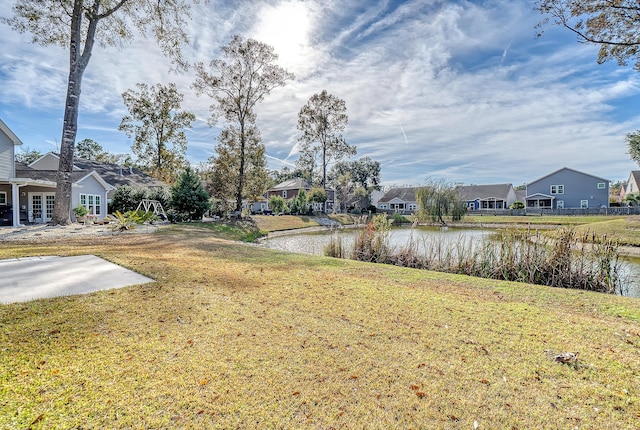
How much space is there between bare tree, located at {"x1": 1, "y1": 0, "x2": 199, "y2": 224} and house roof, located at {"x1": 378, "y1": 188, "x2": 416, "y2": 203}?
4564 centimetres

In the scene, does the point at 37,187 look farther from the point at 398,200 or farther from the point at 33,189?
the point at 398,200

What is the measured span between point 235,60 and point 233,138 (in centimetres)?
610

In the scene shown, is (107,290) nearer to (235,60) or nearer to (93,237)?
(93,237)

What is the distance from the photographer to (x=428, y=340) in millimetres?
3100

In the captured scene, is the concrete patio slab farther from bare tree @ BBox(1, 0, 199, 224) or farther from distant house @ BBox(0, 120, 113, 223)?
distant house @ BBox(0, 120, 113, 223)

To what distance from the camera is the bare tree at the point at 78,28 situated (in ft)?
42.0

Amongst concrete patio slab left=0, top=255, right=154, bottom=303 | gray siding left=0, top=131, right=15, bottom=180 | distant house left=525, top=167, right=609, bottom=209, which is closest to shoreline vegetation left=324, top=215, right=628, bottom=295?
concrete patio slab left=0, top=255, right=154, bottom=303

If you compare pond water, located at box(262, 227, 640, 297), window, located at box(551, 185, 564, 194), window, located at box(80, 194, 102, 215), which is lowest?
pond water, located at box(262, 227, 640, 297)

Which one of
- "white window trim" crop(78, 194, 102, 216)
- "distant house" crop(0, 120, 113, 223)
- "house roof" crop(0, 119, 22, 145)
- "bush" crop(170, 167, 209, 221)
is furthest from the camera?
"bush" crop(170, 167, 209, 221)

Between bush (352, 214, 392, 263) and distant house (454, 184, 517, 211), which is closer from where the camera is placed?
bush (352, 214, 392, 263)

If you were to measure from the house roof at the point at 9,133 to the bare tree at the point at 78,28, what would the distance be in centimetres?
483

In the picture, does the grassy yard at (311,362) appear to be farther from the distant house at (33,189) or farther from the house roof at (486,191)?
the house roof at (486,191)

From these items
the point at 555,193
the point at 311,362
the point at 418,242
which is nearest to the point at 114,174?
the point at 418,242

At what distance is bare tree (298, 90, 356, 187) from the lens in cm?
4031
